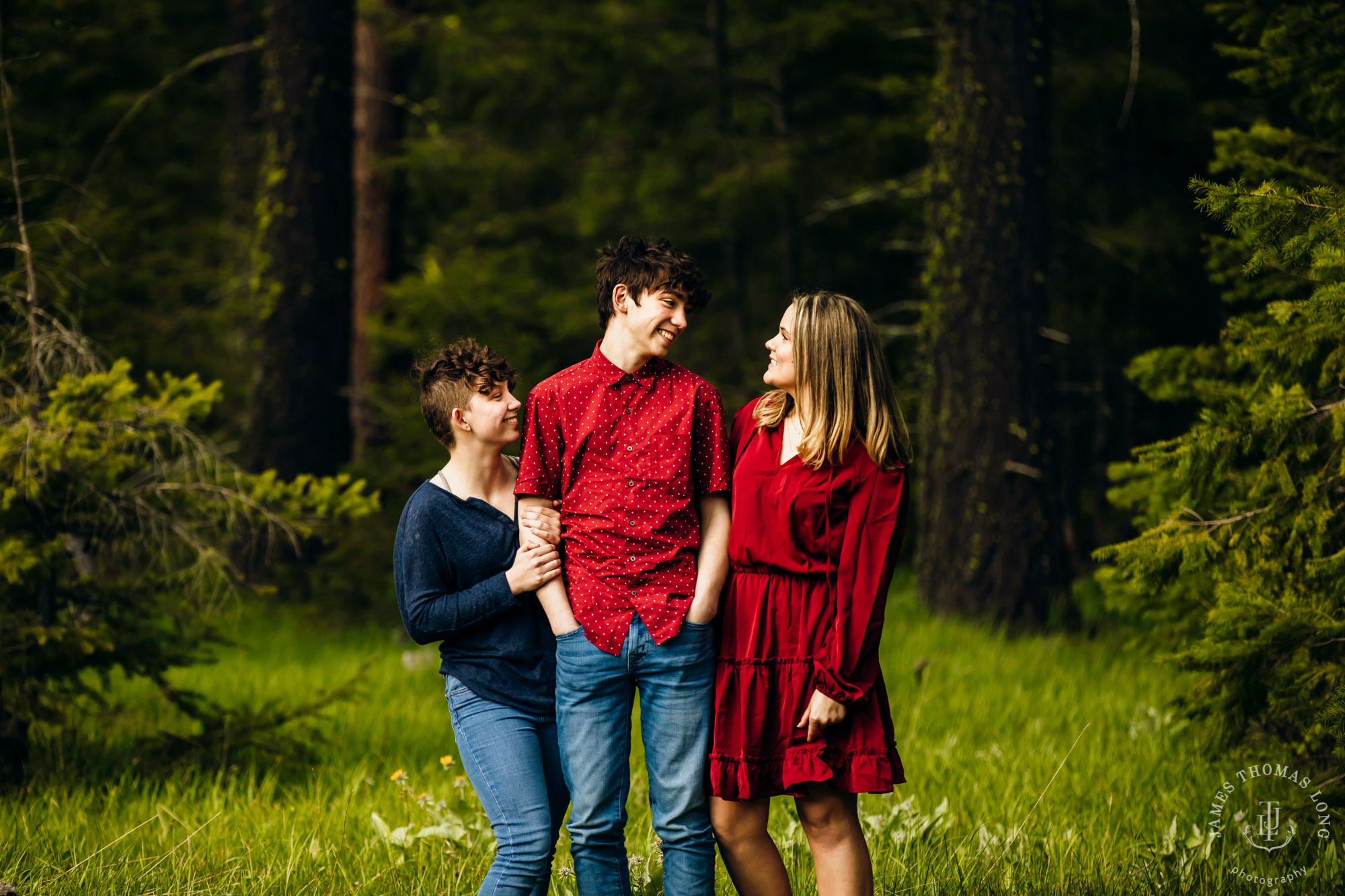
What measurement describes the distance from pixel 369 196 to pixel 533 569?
31.0 feet

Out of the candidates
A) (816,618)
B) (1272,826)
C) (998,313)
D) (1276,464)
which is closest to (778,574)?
(816,618)

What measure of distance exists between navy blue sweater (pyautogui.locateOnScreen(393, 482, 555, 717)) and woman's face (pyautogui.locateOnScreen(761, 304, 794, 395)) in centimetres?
80

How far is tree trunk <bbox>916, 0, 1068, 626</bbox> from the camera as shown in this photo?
7.64m

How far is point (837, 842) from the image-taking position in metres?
2.86

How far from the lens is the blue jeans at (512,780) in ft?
8.82

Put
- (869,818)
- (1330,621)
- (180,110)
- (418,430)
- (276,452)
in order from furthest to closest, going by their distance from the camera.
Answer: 1. (180,110)
2. (276,452)
3. (418,430)
4. (869,818)
5. (1330,621)

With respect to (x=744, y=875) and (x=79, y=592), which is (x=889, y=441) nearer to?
(x=744, y=875)

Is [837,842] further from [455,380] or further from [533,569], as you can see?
[455,380]

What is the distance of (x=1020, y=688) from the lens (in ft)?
20.4

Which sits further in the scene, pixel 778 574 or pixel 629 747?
pixel 778 574

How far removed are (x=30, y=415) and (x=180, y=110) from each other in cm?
1220

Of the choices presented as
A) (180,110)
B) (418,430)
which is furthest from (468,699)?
(180,110)

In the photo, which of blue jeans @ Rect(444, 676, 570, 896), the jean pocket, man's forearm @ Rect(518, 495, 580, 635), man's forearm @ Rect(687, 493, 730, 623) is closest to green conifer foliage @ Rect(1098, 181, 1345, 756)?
man's forearm @ Rect(687, 493, 730, 623)

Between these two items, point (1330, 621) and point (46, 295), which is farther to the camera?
point (46, 295)
